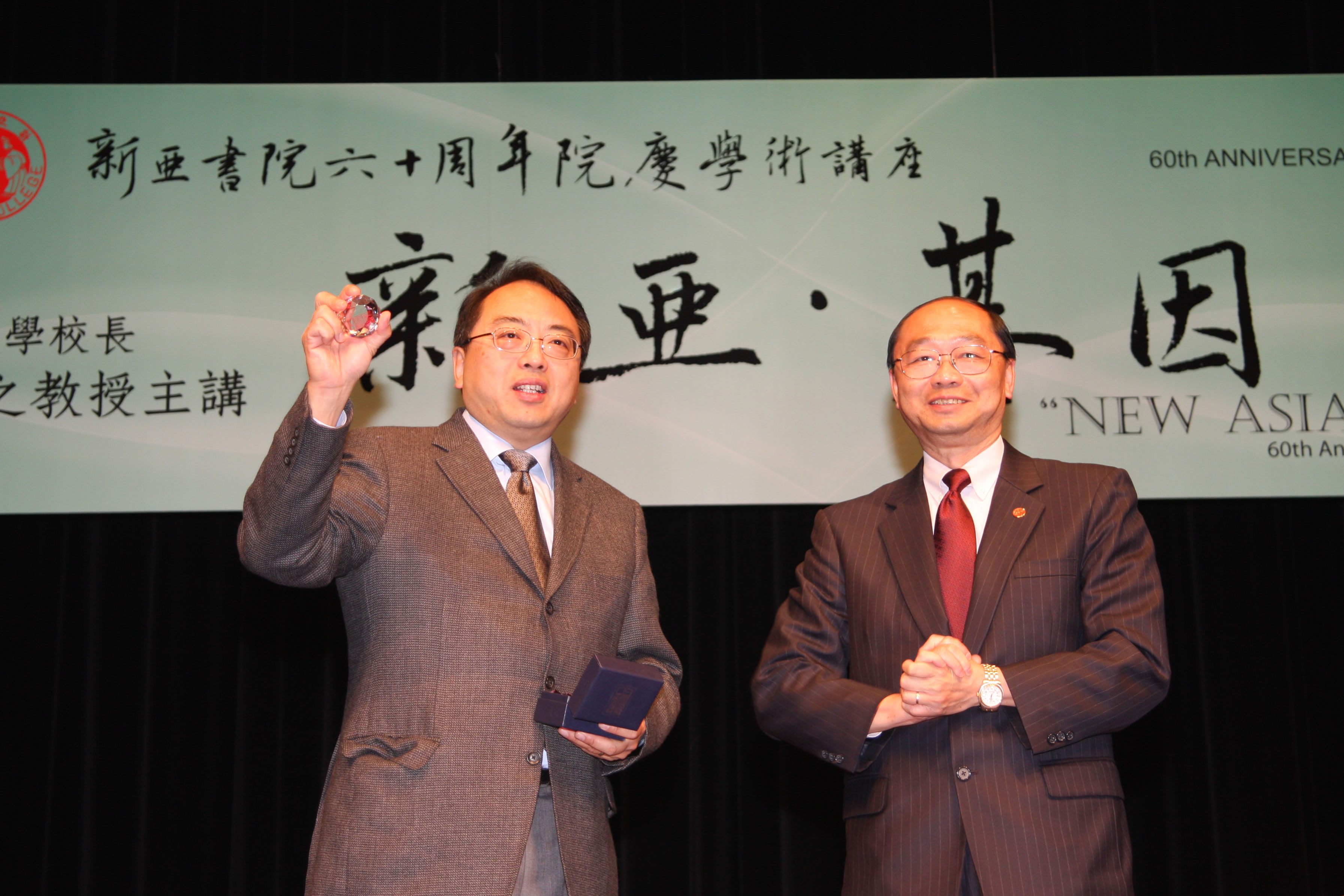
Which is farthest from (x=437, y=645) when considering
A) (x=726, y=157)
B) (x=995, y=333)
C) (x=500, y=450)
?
(x=726, y=157)

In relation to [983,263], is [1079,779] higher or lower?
lower

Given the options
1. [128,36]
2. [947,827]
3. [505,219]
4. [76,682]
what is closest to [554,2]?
[505,219]

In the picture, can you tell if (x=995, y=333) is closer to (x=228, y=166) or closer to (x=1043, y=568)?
(x=1043, y=568)

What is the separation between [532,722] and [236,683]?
205 cm

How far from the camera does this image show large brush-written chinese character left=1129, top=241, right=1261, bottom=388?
3338 millimetres

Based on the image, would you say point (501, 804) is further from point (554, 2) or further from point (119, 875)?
point (554, 2)

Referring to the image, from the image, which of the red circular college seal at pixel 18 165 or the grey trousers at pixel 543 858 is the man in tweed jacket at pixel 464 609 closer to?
the grey trousers at pixel 543 858

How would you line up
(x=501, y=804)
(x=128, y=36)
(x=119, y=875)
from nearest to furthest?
(x=501, y=804) < (x=119, y=875) < (x=128, y=36)

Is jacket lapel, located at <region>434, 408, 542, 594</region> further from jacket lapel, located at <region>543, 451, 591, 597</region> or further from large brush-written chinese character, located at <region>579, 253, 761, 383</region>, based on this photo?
large brush-written chinese character, located at <region>579, 253, 761, 383</region>

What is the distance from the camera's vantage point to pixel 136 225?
133 inches

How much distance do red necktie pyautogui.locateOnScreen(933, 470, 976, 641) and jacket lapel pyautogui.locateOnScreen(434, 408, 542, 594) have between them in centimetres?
72

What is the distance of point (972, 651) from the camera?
180 cm

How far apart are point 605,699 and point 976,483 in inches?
33.9

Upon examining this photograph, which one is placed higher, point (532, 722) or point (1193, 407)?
point (1193, 407)
